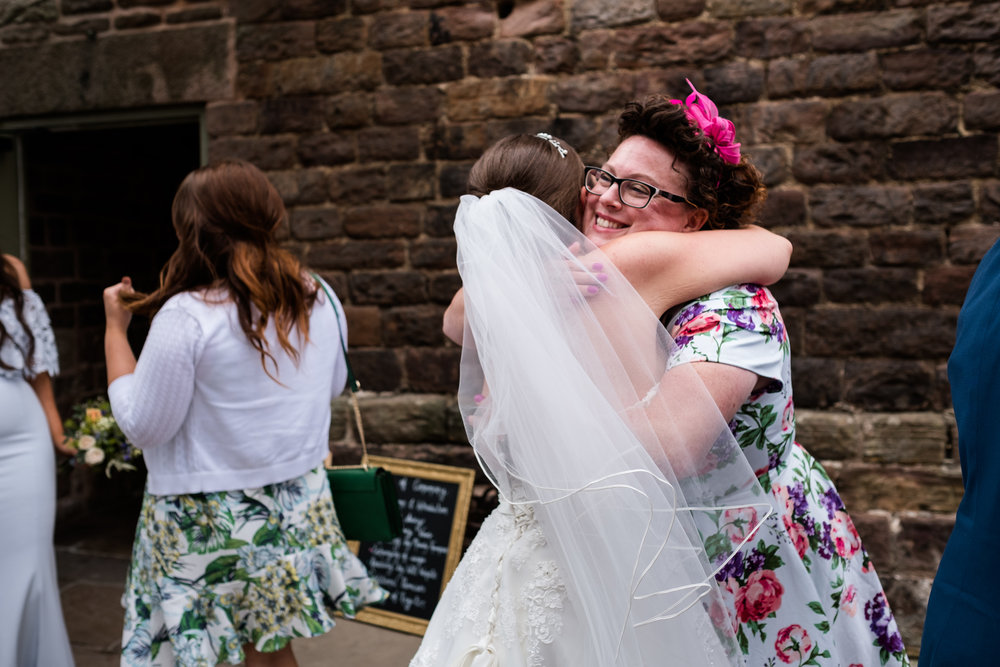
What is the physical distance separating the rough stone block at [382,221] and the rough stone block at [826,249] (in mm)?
1938

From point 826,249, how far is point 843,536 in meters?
2.17

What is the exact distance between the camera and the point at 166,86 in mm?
4391

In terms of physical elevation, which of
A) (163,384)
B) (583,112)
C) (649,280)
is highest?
(583,112)

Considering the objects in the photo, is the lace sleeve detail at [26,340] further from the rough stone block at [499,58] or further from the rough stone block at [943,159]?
the rough stone block at [943,159]

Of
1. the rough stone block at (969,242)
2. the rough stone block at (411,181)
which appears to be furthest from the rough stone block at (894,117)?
the rough stone block at (411,181)

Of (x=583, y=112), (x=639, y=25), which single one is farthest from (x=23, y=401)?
(x=639, y=25)

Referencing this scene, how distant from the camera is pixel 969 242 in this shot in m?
3.47

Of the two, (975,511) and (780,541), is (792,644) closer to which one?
(780,541)

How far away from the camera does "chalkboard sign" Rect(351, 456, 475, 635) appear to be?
3.87 meters

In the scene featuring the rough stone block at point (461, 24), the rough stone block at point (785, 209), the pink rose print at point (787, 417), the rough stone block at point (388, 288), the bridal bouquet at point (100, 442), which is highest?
the rough stone block at point (461, 24)

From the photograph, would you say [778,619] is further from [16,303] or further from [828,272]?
[16,303]

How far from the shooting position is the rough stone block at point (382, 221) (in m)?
4.16

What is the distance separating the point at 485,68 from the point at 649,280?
2.87m

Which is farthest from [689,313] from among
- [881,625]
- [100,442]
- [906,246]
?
[906,246]
